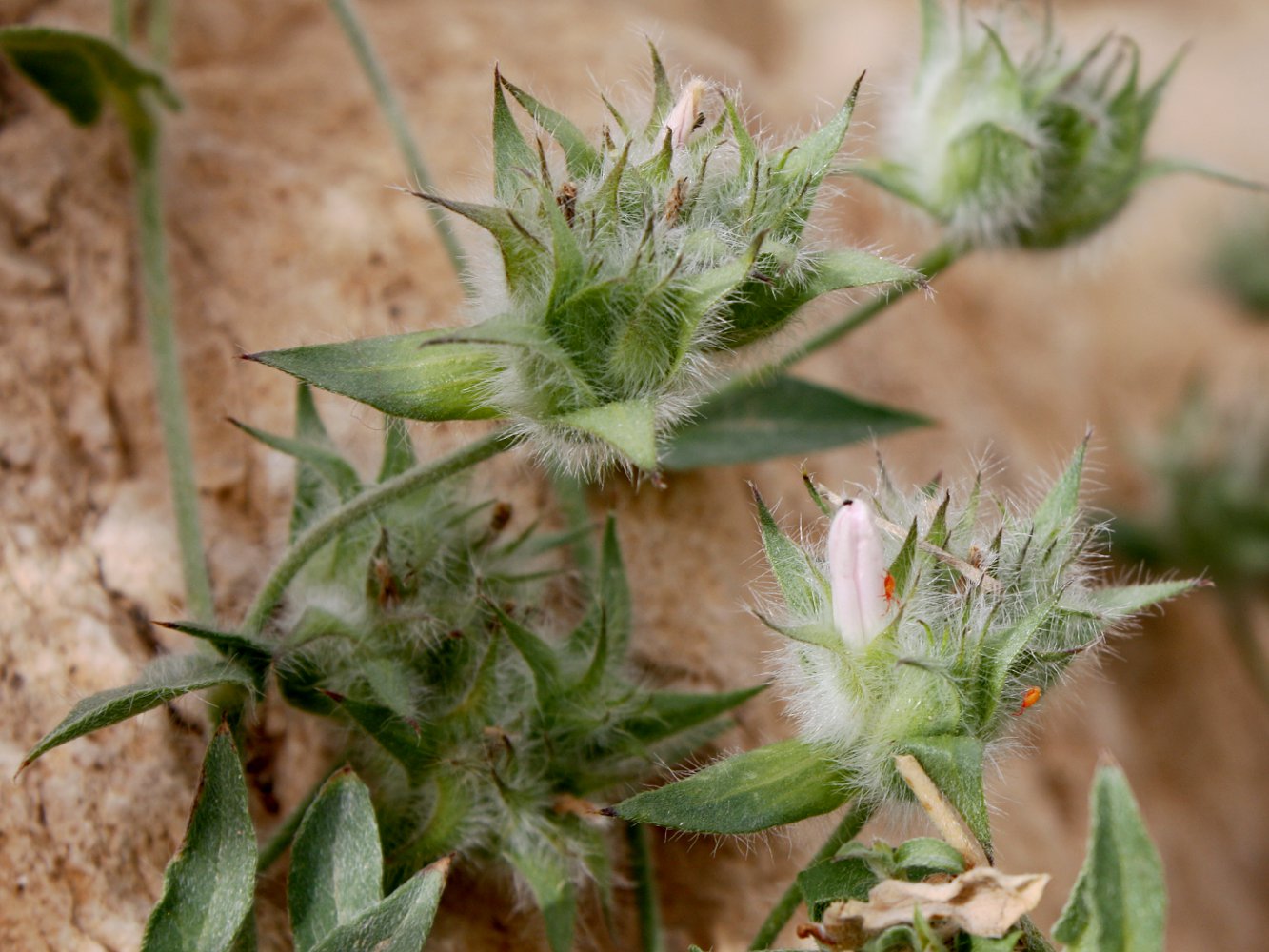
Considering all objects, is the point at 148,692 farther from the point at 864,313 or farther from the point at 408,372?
the point at 864,313

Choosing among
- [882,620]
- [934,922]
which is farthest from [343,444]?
[934,922]

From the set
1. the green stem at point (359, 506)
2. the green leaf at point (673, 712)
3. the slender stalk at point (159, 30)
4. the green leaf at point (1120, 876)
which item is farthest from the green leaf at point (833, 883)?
the slender stalk at point (159, 30)

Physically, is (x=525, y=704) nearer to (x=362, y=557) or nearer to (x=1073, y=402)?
(x=362, y=557)

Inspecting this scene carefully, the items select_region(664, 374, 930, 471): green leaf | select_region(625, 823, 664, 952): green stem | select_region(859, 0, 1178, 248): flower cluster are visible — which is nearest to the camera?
select_region(625, 823, 664, 952): green stem

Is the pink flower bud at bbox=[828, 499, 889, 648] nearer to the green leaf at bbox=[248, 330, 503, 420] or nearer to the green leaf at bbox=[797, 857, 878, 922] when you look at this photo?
the green leaf at bbox=[797, 857, 878, 922]

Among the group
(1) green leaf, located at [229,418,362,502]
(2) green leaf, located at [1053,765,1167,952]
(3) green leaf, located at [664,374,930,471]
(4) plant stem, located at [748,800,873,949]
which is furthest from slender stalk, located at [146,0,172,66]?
(2) green leaf, located at [1053,765,1167,952]
